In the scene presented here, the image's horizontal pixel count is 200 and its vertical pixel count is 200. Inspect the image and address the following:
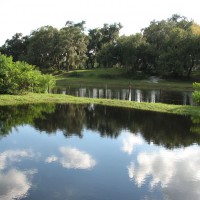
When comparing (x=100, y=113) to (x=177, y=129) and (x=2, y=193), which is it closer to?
(x=177, y=129)

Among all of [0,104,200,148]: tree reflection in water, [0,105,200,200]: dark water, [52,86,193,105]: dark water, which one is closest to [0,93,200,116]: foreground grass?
[0,104,200,148]: tree reflection in water

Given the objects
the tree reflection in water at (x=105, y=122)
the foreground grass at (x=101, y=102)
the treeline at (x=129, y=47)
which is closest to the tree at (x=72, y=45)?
the treeline at (x=129, y=47)

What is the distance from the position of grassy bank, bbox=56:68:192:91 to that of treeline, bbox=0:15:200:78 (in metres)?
3.46

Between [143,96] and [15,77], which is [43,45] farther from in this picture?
[15,77]

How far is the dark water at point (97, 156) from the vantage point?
1132 cm

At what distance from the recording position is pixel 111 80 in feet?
247

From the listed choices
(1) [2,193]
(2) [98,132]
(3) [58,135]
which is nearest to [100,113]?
(2) [98,132]

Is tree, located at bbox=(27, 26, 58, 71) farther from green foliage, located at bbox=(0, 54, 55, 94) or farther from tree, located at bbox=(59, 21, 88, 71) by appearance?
green foliage, located at bbox=(0, 54, 55, 94)

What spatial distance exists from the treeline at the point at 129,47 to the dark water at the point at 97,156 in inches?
1925

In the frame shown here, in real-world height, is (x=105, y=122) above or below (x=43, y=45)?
below

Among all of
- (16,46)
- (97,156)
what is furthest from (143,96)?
(16,46)

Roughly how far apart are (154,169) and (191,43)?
62.2 m

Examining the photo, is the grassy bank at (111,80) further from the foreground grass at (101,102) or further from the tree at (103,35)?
the foreground grass at (101,102)

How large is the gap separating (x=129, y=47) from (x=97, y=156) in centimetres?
6902
